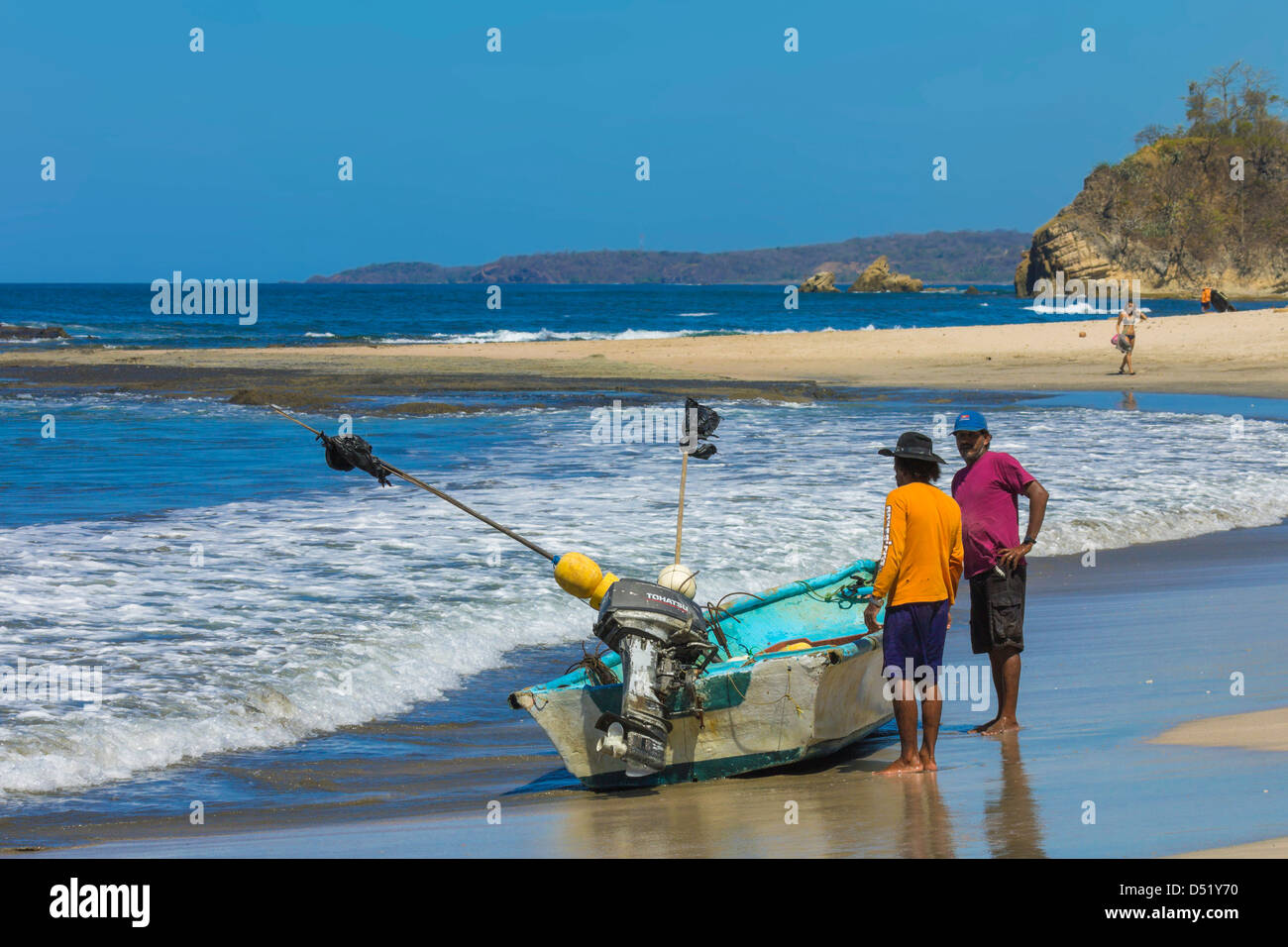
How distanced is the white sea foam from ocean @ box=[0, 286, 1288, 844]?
3 centimetres

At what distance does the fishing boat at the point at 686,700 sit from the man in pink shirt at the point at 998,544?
671 millimetres

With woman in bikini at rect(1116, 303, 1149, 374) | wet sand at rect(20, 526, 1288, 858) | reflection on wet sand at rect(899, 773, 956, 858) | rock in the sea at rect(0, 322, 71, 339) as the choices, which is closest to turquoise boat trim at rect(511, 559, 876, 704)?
wet sand at rect(20, 526, 1288, 858)

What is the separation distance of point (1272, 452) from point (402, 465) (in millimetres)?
10677

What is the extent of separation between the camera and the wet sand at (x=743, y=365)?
88.5 feet

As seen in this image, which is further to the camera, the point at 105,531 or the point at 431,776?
the point at 105,531

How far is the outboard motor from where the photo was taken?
16.4 feet

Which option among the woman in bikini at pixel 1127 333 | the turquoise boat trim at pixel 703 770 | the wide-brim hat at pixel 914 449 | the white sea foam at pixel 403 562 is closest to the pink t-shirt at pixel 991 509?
the wide-brim hat at pixel 914 449

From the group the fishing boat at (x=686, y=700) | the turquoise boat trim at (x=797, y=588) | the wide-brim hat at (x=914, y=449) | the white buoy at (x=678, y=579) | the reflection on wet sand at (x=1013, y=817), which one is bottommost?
the reflection on wet sand at (x=1013, y=817)

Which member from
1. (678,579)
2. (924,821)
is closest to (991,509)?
(678,579)

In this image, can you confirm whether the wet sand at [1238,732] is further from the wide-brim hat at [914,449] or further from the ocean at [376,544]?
the ocean at [376,544]

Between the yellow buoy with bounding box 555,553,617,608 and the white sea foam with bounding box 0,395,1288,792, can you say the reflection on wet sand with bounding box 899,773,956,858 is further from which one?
the white sea foam with bounding box 0,395,1288,792

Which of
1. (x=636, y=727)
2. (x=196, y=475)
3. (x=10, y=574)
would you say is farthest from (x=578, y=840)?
(x=196, y=475)
